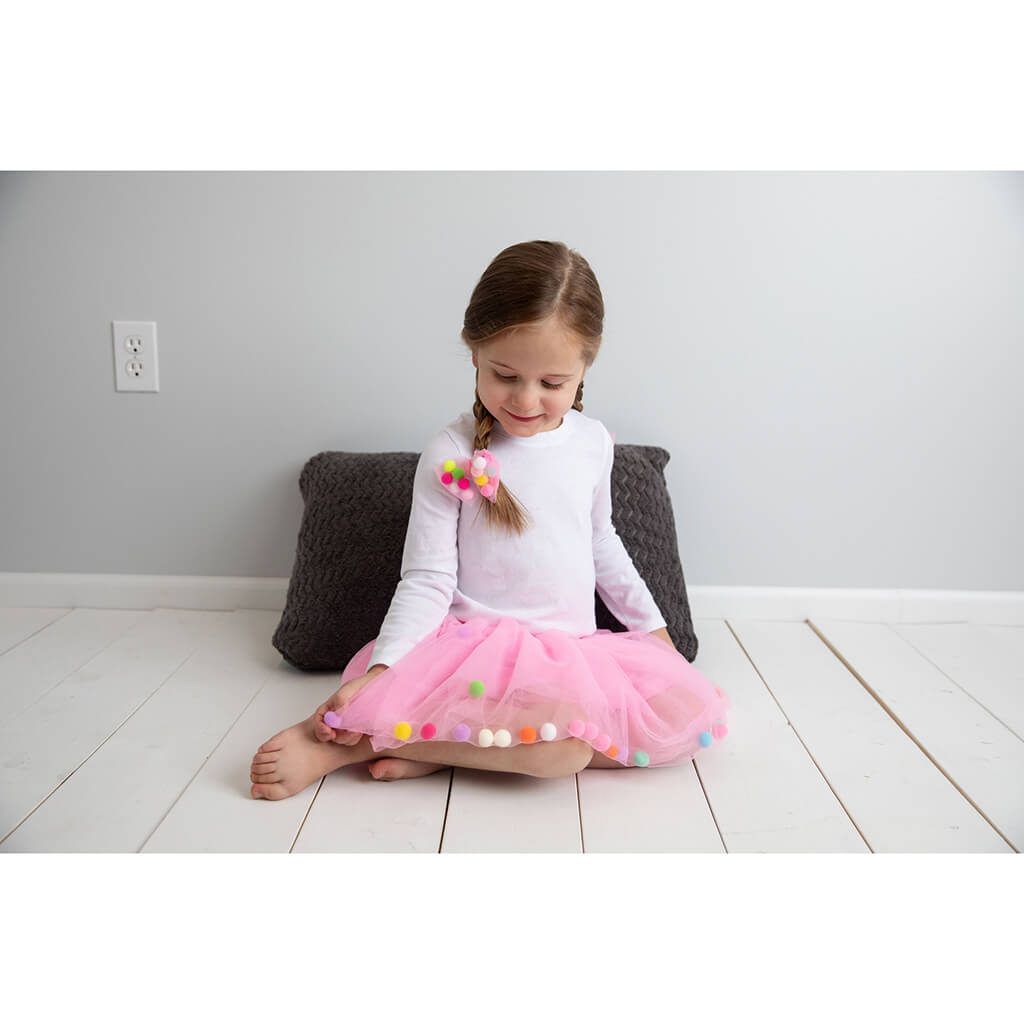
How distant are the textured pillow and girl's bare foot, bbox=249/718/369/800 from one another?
1.12 feet

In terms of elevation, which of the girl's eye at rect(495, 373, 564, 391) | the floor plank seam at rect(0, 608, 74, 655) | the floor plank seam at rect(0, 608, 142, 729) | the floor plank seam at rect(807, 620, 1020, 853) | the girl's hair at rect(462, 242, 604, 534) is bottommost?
the floor plank seam at rect(0, 608, 74, 655)

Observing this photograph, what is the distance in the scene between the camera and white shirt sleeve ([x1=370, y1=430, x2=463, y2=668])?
125 cm

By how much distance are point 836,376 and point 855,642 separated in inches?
Answer: 18.1

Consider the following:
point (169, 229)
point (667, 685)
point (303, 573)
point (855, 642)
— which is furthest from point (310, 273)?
point (855, 642)

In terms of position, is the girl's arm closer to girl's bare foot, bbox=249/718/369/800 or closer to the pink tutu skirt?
the pink tutu skirt

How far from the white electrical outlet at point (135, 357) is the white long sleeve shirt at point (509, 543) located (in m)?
0.68

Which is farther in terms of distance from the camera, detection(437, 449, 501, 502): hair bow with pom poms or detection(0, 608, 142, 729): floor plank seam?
detection(0, 608, 142, 729): floor plank seam

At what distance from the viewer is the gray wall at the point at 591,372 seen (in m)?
1.64

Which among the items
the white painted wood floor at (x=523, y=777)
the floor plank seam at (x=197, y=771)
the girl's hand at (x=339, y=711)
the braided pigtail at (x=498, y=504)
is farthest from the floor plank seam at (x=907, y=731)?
the floor plank seam at (x=197, y=771)

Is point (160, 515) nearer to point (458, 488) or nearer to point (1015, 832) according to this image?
point (458, 488)

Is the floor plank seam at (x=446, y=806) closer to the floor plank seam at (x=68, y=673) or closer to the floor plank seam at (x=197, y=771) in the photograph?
the floor plank seam at (x=197, y=771)

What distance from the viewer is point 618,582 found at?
4.65 ft

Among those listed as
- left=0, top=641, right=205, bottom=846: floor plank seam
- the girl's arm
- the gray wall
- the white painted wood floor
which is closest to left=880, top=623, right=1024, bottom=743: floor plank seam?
the white painted wood floor

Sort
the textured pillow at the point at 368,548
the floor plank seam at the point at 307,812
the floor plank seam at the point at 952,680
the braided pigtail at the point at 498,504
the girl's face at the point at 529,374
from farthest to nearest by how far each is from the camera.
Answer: the textured pillow at the point at 368,548, the floor plank seam at the point at 952,680, the braided pigtail at the point at 498,504, the girl's face at the point at 529,374, the floor plank seam at the point at 307,812
